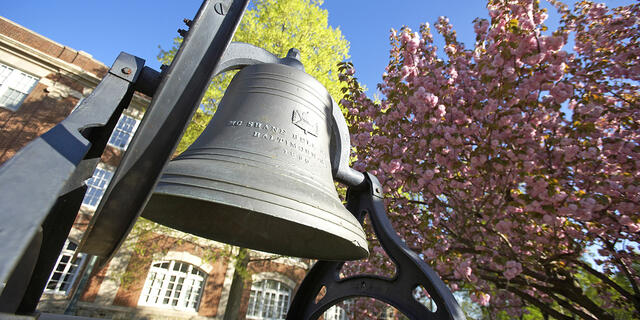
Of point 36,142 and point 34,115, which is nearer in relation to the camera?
point 36,142

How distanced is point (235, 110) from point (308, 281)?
1.44 m

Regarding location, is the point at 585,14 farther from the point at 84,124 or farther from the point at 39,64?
the point at 39,64

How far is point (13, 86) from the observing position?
39.3 feet

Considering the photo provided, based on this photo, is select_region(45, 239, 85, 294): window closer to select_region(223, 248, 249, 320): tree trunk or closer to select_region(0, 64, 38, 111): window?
select_region(0, 64, 38, 111): window

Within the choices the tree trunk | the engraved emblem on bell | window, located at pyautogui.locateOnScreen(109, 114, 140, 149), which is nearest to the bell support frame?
the engraved emblem on bell

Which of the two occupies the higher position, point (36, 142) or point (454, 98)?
point (454, 98)

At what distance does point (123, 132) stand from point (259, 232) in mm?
14008

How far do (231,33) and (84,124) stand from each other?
1.84 ft

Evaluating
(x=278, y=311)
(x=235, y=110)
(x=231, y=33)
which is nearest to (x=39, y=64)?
(x=278, y=311)

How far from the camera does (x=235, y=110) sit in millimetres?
1898

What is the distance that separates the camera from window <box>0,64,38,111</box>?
38.1ft

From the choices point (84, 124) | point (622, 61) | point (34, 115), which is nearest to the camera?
point (84, 124)

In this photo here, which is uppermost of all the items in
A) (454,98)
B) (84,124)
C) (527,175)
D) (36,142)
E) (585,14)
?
(585,14)

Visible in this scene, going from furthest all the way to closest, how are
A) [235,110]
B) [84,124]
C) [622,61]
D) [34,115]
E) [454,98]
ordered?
[34,115] < [454,98] < [622,61] < [235,110] < [84,124]
